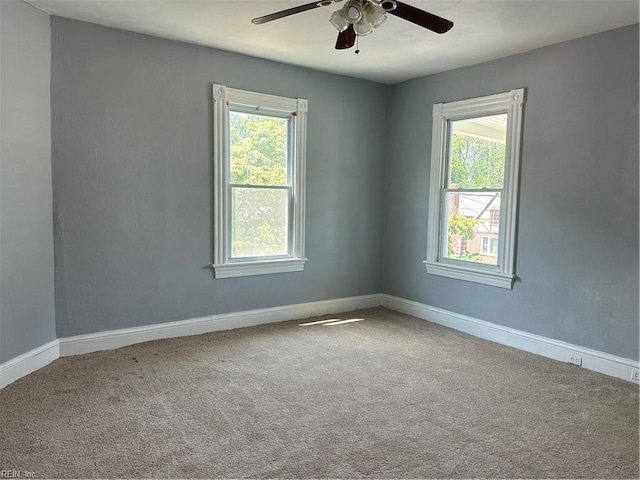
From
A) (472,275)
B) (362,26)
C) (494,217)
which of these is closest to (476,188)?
(494,217)

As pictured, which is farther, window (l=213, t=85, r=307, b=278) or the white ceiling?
window (l=213, t=85, r=307, b=278)

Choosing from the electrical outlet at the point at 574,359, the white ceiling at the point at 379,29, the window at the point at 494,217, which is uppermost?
the white ceiling at the point at 379,29

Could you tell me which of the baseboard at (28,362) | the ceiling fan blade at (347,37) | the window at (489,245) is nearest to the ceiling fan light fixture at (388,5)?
the ceiling fan blade at (347,37)

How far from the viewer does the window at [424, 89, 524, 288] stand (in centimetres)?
404

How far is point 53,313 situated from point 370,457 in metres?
2.69

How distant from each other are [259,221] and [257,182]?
15.6 inches

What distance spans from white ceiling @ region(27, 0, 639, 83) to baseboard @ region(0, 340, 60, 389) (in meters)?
2.50

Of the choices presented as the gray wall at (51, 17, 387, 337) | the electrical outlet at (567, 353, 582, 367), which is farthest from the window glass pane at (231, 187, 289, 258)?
the electrical outlet at (567, 353, 582, 367)

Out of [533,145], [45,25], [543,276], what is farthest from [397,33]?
[45,25]

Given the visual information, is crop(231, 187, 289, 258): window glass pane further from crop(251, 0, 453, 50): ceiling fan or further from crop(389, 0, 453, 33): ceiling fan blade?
crop(389, 0, 453, 33): ceiling fan blade

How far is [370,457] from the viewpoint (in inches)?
88.9

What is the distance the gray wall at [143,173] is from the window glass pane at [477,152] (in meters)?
1.39

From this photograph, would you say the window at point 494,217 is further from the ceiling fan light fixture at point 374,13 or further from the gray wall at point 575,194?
the ceiling fan light fixture at point 374,13

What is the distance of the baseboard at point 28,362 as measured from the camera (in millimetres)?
2984
